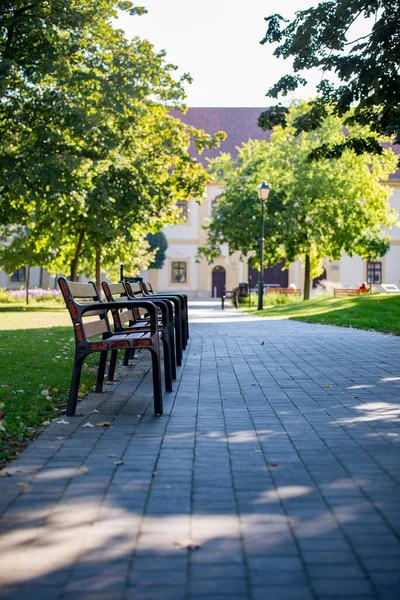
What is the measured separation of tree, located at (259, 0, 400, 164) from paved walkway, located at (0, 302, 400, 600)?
7870mm

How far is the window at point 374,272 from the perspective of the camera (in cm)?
5966

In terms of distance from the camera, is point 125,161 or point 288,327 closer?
point 288,327

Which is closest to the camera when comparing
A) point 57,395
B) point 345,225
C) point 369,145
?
point 57,395

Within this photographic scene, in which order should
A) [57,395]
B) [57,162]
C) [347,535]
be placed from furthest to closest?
[57,162] → [57,395] → [347,535]

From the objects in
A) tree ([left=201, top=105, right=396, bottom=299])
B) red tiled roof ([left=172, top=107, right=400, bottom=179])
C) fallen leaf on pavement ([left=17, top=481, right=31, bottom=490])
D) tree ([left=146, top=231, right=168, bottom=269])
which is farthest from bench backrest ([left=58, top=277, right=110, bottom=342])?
red tiled roof ([left=172, top=107, right=400, bottom=179])

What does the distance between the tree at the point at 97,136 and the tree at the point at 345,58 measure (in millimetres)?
8639

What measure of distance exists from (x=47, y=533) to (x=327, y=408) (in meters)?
3.63

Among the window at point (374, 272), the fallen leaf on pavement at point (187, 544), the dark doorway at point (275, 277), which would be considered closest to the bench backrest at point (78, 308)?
the fallen leaf on pavement at point (187, 544)

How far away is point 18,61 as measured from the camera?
22703 mm

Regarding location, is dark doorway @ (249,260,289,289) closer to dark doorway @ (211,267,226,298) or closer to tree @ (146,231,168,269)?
dark doorway @ (211,267,226,298)

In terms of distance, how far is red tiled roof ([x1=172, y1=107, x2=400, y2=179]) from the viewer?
61844mm

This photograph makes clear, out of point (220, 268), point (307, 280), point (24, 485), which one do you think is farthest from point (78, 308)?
point (220, 268)

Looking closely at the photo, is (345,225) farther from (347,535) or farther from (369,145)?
(347,535)

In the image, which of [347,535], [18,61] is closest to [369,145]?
[18,61]
